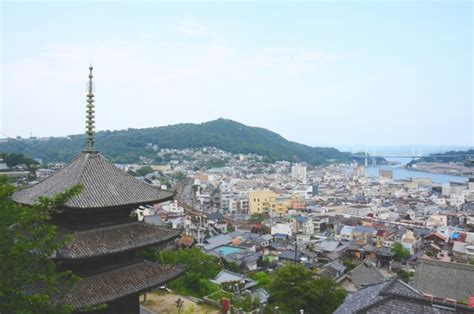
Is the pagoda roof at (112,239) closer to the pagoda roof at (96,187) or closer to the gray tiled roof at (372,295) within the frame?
the pagoda roof at (96,187)

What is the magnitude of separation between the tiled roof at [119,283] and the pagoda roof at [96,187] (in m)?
1.87

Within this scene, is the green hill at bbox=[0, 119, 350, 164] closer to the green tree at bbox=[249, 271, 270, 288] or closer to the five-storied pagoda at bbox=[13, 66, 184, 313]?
the green tree at bbox=[249, 271, 270, 288]

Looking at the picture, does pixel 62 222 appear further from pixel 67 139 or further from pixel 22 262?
pixel 67 139

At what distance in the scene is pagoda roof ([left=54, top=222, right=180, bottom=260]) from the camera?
9609 mm

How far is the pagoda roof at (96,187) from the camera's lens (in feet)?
34.0

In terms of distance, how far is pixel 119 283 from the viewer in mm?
10570

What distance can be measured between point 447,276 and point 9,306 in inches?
1015

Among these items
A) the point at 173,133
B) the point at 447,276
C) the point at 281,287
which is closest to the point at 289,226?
the point at 447,276

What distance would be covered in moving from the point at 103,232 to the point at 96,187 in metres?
1.17

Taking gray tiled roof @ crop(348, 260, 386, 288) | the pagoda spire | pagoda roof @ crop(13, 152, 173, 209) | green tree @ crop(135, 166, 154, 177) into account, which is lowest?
gray tiled roof @ crop(348, 260, 386, 288)

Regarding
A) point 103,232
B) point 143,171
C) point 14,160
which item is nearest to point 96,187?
point 103,232

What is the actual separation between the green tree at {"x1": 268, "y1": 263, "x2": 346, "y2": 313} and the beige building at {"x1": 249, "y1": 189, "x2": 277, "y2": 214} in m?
59.3

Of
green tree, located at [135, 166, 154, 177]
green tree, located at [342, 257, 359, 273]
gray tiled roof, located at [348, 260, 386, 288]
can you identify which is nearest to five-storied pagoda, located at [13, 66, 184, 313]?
gray tiled roof, located at [348, 260, 386, 288]

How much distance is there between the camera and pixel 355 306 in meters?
12.5
